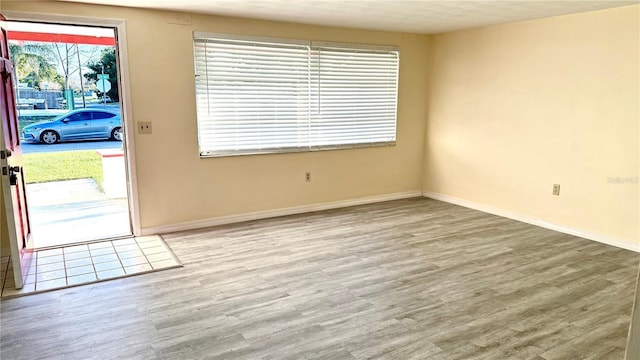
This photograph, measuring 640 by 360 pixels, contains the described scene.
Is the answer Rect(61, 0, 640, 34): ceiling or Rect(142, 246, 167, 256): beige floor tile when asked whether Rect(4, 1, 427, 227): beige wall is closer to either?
Rect(61, 0, 640, 34): ceiling

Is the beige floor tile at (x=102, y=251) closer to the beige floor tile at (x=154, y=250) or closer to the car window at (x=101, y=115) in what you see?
the beige floor tile at (x=154, y=250)

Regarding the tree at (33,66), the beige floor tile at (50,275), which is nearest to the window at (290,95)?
the beige floor tile at (50,275)

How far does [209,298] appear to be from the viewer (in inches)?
115

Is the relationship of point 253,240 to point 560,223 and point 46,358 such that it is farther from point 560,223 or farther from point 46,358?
point 560,223

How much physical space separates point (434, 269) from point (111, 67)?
6643mm

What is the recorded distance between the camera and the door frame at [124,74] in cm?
358

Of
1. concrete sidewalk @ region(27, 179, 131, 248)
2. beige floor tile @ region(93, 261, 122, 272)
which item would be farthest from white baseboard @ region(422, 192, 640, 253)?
beige floor tile @ region(93, 261, 122, 272)

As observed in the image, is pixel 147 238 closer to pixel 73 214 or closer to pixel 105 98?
pixel 73 214

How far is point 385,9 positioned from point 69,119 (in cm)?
645

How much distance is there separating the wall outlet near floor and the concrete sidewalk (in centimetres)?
107

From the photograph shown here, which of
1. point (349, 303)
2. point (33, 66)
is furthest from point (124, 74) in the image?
point (33, 66)

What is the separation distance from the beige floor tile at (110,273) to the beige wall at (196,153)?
37.8 inches

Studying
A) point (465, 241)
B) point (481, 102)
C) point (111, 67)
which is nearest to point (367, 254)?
point (465, 241)

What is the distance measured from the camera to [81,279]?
3.22 m
